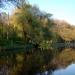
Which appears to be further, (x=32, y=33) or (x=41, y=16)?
(x=41, y=16)

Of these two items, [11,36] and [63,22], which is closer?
[11,36]

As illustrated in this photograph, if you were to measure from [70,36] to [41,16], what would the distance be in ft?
169

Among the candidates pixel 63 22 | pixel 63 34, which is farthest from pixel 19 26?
pixel 63 22

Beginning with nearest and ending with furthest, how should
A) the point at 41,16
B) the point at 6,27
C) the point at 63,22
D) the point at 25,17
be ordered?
the point at 6,27
the point at 25,17
the point at 41,16
the point at 63,22

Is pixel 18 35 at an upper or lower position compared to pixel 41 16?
lower

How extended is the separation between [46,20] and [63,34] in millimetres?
44613

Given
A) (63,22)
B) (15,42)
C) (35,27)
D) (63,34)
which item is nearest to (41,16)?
(35,27)

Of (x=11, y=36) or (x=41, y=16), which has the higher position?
(x=41, y=16)

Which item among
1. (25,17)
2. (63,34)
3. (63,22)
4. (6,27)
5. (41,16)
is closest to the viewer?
(6,27)

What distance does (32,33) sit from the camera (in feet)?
205

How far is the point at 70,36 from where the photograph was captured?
119312 mm

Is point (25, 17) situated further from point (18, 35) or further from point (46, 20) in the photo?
point (46, 20)

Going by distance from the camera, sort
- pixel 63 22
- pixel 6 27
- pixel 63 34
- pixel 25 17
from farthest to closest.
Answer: pixel 63 22, pixel 63 34, pixel 25 17, pixel 6 27

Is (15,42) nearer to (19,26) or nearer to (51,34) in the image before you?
(19,26)
